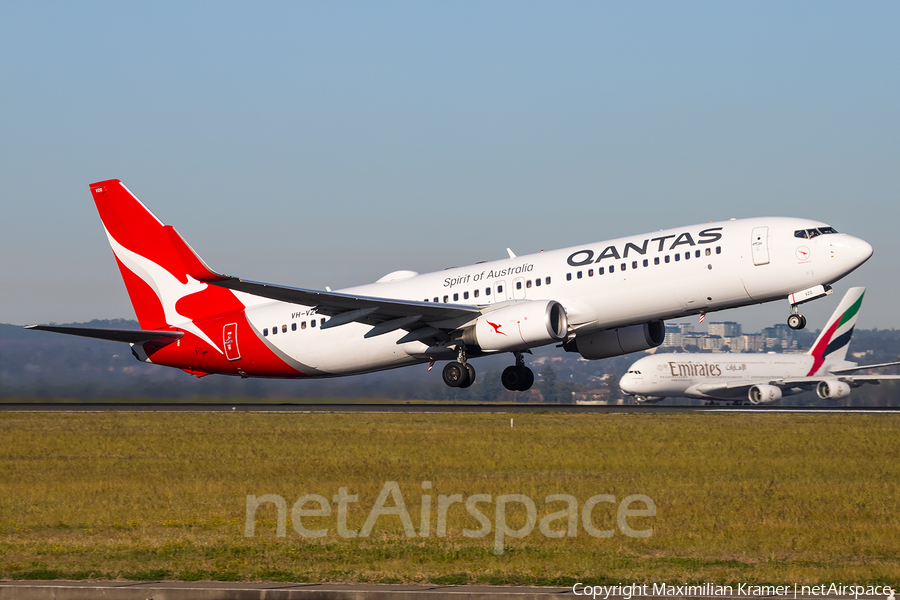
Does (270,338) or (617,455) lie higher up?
(270,338)

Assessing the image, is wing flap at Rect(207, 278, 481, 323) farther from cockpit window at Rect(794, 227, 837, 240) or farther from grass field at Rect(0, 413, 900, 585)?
cockpit window at Rect(794, 227, 837, 240)

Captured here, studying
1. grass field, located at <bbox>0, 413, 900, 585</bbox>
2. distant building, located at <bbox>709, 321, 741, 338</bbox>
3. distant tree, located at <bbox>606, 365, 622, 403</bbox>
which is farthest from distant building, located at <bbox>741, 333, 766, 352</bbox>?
grass field, located at <bbox>0, 413, 900, 585</bbox>

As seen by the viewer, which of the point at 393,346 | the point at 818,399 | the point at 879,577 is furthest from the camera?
the point at 818,399

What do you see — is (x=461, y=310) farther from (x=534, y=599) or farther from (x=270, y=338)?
(x=534, y=599)

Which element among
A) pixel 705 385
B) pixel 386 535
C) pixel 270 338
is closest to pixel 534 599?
pixel 386 535

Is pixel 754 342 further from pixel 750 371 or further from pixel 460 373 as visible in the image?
pixel 460 373

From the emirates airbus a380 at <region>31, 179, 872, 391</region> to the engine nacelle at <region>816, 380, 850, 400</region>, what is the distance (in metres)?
50.7

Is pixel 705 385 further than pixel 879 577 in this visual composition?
Yes

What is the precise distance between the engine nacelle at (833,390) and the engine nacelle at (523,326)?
5610cm

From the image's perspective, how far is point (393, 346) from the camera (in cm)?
4084

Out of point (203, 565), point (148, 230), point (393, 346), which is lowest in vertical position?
point (203, 565)

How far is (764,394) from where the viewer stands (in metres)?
87.8

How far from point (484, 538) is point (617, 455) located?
13.2m

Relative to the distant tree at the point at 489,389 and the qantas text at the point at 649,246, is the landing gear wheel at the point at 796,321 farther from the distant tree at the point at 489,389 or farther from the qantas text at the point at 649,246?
the distant tree at the point at 489,389
